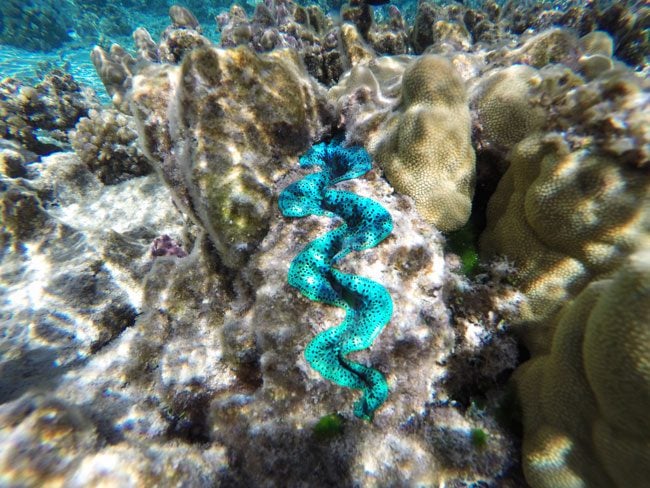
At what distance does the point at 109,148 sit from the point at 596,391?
7045 mm

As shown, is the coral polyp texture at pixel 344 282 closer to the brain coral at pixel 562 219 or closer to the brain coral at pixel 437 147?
the brain coral at pixel 437 147

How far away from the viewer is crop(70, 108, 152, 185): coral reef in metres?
5.39

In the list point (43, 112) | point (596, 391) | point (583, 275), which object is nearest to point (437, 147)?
point (583, 275)

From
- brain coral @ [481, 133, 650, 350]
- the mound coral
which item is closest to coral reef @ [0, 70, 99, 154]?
brain coral @ [481, 133, 650, 350]

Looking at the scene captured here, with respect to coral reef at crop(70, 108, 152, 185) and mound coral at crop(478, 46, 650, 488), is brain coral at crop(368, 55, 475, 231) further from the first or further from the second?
coral reef at crop(70, 108, 152, 185)

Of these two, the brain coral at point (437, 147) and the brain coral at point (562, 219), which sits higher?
the brain coral at point (437, 147)

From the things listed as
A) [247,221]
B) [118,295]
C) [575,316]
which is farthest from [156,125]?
[575,316]

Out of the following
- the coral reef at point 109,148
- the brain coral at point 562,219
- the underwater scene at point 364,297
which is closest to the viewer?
the underwater scene at point 364,297

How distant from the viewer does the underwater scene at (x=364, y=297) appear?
177 centimetres

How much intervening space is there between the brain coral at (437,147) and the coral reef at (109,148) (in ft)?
16.3

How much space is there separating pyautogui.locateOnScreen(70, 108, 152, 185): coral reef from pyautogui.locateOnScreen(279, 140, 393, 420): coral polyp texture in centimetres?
444

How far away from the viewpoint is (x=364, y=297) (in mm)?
2070

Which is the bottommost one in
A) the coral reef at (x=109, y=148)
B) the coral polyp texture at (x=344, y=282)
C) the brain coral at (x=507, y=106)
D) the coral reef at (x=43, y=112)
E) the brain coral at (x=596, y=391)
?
the brain coral at (x=596, y=391)

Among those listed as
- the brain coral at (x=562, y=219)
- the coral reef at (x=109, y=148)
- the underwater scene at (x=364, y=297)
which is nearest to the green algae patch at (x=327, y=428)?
the underwater scene at (x=364, y=297)
